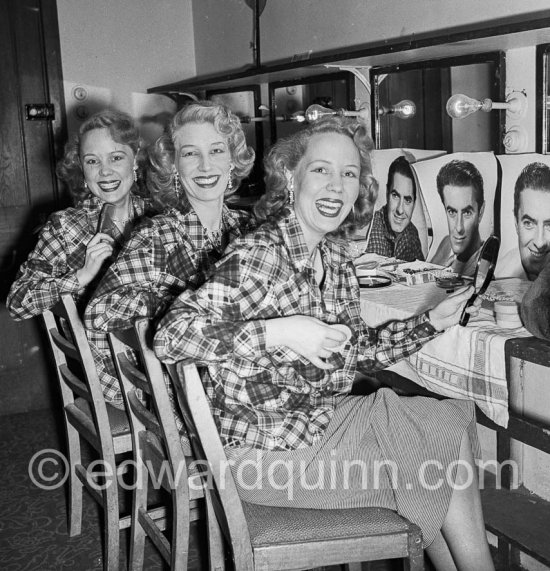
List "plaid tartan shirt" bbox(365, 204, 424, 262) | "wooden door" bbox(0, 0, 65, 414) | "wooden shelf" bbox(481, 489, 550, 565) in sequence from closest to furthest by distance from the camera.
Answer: "wooden shelf" bbox(481, 489, 550, 565) < "plaid tartan shirt" bbox(365, 204, 424, 262) < "wooden door" bbox(0, 0, 65, 414)

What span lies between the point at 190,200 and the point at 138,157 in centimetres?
53

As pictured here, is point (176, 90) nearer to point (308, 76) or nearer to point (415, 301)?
point (308, 76)

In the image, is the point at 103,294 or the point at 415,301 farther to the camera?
the point at 415,301

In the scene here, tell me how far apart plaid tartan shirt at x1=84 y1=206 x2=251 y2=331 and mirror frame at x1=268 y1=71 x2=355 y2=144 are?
46.6 inches

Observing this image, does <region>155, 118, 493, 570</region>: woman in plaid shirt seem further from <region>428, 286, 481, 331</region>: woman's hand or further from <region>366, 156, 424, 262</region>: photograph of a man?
<region>366, 156, 424, 262</region>: photograph of a man

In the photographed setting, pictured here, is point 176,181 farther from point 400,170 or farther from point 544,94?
point 544,94

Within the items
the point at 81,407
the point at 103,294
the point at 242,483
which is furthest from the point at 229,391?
the point at 81,407

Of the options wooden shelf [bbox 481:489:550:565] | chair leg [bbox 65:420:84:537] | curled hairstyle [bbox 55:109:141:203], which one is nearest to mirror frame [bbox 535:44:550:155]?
wooden shelf [bbox 481:489:550:565]

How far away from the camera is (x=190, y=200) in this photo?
2.41 m

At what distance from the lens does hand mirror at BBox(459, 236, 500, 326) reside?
1.97 m

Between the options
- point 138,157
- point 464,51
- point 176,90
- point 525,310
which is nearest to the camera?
point 525,310

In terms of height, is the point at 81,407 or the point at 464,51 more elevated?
the point at 464,51

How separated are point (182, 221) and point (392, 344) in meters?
0.78

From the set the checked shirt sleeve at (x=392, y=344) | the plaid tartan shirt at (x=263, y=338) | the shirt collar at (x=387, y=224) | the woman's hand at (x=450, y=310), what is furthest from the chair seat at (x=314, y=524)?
the shirt collar at (x=387, y=224)
